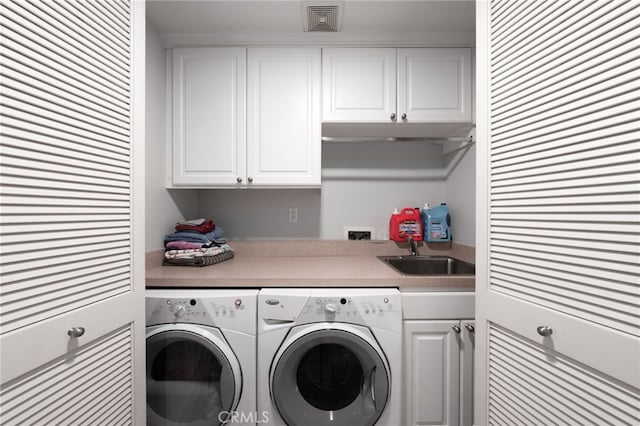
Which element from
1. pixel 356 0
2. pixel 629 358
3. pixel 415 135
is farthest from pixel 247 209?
pixel 629 358

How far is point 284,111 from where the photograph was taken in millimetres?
1936

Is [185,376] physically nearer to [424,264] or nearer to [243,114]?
[243,114]

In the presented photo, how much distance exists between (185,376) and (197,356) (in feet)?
0.35

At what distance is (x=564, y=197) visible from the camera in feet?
2.79

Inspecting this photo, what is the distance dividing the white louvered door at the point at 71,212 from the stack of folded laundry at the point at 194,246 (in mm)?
597

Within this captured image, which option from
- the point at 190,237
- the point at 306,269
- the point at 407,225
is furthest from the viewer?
the point at 407,225

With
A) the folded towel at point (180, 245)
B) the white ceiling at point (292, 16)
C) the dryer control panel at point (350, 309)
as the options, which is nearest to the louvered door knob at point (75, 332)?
the dryer control panel at point (350, 309)

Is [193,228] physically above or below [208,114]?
below

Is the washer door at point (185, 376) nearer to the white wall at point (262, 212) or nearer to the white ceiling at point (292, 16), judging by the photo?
the white wall at point (262, 212)

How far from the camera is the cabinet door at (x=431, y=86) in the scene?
1.93 m

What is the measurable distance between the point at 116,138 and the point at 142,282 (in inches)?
21.1

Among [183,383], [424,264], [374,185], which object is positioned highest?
[374,185]

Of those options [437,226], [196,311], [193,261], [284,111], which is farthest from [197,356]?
[437,226]

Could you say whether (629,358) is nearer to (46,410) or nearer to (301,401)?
(301,401)
